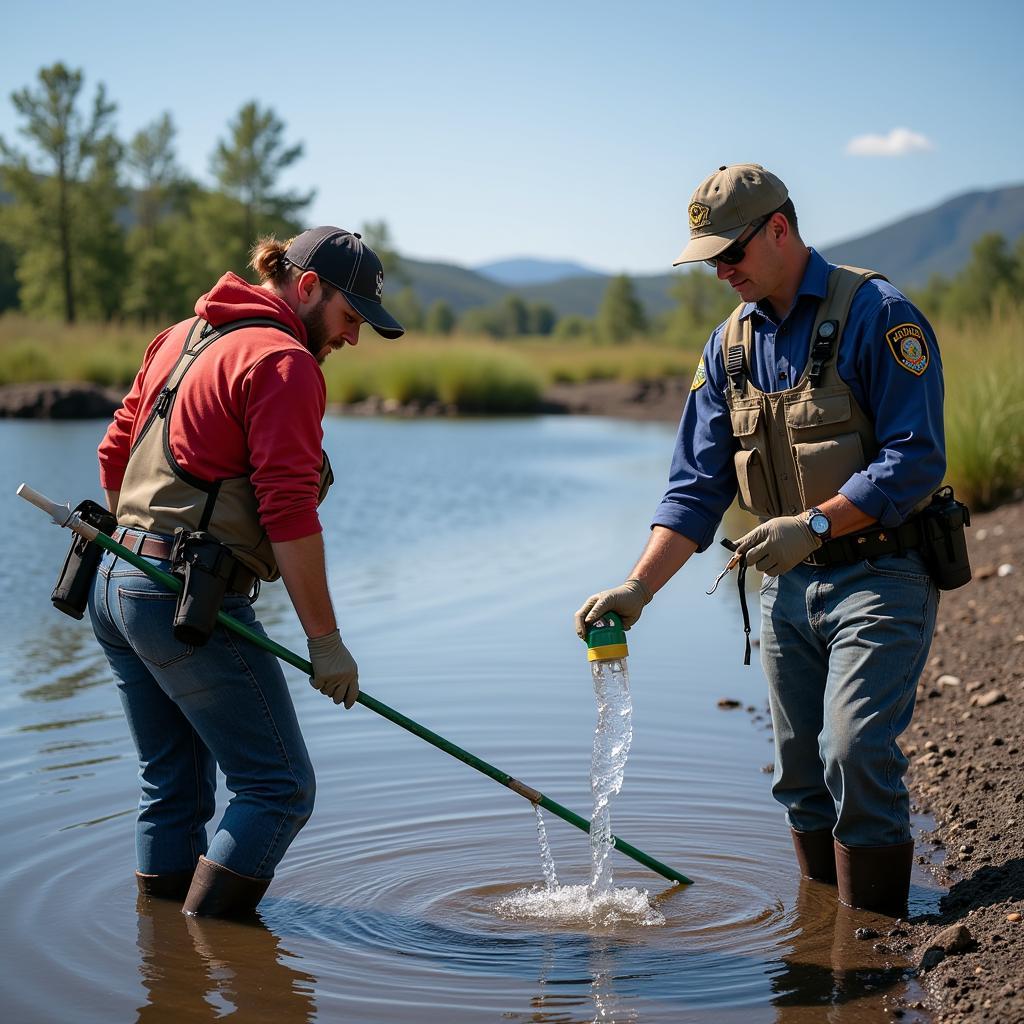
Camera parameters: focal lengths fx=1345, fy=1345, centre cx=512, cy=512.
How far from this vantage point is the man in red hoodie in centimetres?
338

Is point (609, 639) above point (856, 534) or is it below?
below

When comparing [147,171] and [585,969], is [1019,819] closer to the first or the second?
[585,969]

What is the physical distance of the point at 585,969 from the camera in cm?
371

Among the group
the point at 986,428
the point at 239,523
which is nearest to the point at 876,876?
the point at 239,523

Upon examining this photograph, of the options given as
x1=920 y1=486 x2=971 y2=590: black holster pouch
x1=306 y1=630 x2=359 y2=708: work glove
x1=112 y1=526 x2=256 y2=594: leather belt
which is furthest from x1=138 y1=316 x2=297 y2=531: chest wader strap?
x1=920 y1=486 x2=971 y2=590: black holster pouch

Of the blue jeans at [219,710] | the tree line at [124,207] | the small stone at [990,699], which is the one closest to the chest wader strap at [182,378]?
the blue jeans at [219,710]

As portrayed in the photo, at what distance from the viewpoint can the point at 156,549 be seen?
3492 mm

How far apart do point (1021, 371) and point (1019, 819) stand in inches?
300

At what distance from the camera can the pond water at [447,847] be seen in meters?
3.51

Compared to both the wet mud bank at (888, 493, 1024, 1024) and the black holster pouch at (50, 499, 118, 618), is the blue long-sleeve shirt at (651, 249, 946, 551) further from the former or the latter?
the black holster pouch at (50, 499, 118, 618)

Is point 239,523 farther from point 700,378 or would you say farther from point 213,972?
point 700,378

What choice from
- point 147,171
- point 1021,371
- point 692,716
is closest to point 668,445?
point 1021,371

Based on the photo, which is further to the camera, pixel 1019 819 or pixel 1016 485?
pixel 1016 485

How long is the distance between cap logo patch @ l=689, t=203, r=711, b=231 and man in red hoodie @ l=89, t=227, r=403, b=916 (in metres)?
0.90
